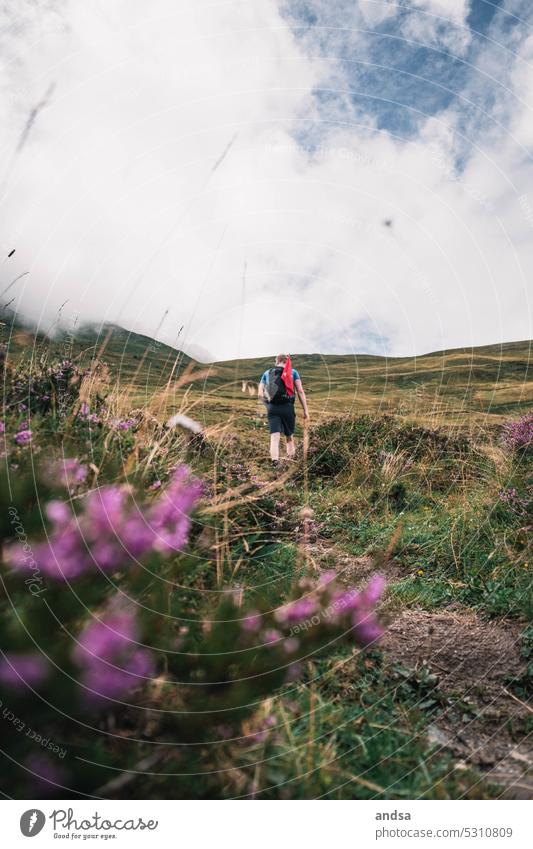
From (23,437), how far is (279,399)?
651 cm

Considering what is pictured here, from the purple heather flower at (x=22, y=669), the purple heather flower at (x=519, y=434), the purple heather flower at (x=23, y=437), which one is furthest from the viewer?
the purple heather flower at (x=519, y=434)

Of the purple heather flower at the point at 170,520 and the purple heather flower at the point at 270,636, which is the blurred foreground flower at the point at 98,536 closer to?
the purple heather flower at the point at 170,520

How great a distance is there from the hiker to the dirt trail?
445 cm

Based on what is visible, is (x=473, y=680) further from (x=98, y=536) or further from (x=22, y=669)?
(x=22, y=669)

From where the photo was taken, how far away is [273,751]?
2037 millimetres

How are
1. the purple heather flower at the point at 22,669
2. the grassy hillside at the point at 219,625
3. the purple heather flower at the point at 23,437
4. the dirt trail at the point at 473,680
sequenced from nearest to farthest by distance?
the purple heather flower at the point at 22,669 < the grassy hillside at the point at 219,625 < the purple heather flower at the point at 23,437 < the dirt trail at the point at 473,680

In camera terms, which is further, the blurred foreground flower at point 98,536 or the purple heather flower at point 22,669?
the blurred foreground flower at point 98,536

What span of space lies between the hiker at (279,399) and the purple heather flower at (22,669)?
22.0 feet

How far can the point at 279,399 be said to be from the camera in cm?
841

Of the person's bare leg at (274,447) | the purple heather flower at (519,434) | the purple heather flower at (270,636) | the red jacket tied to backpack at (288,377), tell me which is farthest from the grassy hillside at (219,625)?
the red jacket tied to backpack at (288,377)

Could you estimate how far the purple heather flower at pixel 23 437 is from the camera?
2018 mm

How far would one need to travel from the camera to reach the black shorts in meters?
8.27

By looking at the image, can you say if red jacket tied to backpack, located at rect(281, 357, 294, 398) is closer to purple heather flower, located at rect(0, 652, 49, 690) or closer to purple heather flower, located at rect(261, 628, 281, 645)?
purple heather flower, located at rect(261, 628, 281, 645)

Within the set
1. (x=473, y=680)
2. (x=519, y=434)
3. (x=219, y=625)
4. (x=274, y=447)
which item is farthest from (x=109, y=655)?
(x=274, y=447)
